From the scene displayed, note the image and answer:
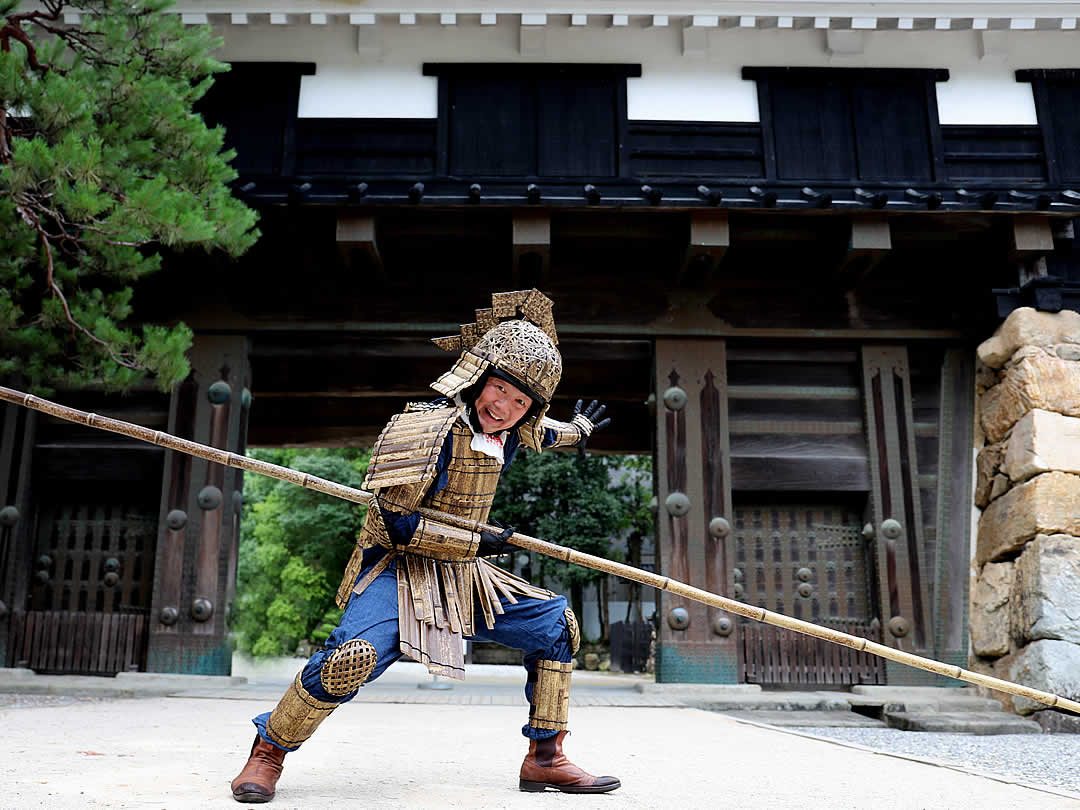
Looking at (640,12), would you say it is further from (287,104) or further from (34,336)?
(34,336)

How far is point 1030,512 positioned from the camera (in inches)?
225


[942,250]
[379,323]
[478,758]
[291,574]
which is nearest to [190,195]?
[379,323]

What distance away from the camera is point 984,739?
502 centimetres

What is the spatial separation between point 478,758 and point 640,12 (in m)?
6.05

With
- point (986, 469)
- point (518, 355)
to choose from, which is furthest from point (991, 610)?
point (518, 355)

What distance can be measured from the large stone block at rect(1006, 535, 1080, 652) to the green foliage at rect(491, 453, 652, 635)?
8.13 metres

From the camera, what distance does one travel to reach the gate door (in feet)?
20.8

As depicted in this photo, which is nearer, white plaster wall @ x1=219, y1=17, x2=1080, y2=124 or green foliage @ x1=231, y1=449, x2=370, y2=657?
white plaster wall @ x1=219, y1=17, x2=1080, y2=124

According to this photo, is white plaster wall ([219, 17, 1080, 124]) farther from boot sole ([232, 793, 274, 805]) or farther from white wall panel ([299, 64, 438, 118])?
boot sole ([232, 793, 274, 805])

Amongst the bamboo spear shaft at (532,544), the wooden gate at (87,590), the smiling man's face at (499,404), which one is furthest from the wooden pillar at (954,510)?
the wooden gate at (87,590)

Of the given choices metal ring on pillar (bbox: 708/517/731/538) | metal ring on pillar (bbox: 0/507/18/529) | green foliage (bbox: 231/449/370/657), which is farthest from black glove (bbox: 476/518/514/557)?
green foliage (bbox: 231/449/370/657)

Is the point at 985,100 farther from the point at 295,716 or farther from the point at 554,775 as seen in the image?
the point at 295,716

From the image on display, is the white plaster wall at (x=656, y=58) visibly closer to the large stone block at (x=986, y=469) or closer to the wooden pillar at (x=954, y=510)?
the wooden pillar at (x=954, y=510)

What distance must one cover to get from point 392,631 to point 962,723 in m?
4.09
